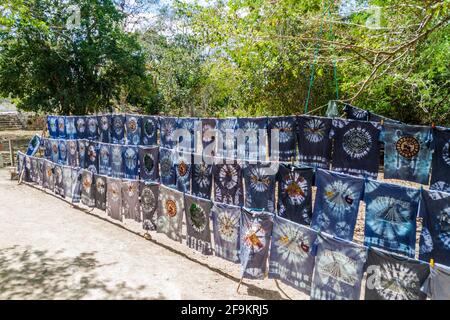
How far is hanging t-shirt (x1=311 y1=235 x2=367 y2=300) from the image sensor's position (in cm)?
545

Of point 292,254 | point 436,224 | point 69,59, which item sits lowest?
point 292,254

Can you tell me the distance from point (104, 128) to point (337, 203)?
861 cm

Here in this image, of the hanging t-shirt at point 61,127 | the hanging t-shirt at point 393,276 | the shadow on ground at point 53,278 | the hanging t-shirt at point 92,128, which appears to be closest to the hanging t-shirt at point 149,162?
the shadow on ground at point 53,278

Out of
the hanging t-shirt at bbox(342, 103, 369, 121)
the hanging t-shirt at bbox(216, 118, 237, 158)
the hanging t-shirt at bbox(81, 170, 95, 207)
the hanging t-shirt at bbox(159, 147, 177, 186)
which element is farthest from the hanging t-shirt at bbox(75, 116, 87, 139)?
the hanging t-shirt at bbox(342, 103, 369, 121)

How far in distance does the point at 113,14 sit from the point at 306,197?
62.4ft

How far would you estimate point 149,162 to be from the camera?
1037cm

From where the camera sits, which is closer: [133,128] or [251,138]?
[251,138]

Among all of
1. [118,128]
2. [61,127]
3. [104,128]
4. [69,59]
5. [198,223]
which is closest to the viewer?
[198,223]

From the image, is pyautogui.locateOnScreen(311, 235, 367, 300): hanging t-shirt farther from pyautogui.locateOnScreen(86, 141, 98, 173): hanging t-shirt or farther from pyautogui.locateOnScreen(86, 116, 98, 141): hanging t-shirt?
pyautogui.locateOnScreen(86, 116, 98, 141): hanging t-shirt

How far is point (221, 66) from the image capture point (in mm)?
16906

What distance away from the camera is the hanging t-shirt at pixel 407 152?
6887mm

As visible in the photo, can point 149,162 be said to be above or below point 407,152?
below

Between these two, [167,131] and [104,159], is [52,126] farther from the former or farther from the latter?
[167,131]

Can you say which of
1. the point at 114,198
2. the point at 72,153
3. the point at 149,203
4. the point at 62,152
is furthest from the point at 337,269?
the point at 62,152
